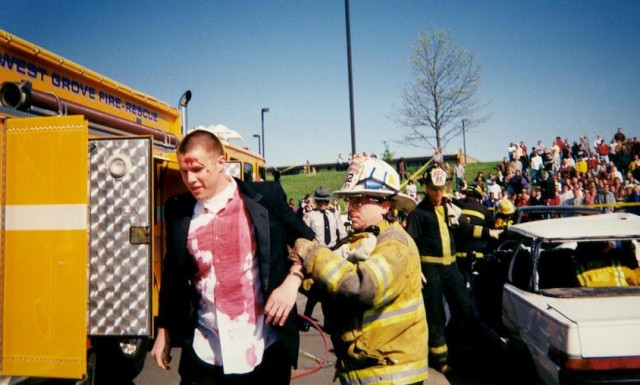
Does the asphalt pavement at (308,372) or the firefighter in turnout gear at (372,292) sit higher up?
the firefighter in turnout gear at (372,292)

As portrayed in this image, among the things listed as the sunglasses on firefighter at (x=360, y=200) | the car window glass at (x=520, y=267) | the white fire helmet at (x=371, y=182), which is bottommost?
the car window glass at (x=520, y=267)

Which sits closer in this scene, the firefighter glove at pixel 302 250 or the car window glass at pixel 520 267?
the firefighter glove at pixel 302 250

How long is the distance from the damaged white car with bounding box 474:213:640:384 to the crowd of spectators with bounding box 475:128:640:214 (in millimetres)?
8492

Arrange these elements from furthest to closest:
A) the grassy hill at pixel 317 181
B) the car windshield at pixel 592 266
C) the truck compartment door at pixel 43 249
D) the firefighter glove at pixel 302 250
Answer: the grassy hill at pixel 317 181, the car windshield at pixel 592 266, the truck compartment door at pixel 43 249, the firefighter glove at pixel 302 250

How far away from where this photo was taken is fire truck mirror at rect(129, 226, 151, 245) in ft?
13.4

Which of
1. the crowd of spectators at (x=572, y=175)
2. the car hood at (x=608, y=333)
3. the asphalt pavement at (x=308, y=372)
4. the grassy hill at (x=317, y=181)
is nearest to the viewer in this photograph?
the car hood at (x=608, y=333)

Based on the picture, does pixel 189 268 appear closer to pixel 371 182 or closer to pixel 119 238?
pixel 371 182

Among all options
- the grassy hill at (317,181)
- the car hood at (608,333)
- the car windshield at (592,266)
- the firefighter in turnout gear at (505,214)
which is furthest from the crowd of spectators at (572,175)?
the car hood at (608,333)

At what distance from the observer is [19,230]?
11.0 ft

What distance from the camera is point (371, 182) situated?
227 cm

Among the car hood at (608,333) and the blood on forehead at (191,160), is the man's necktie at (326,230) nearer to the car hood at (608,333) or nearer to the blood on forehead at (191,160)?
the car hood at (608,333)

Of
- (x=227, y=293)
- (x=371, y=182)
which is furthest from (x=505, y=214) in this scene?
(x=227, y=293)

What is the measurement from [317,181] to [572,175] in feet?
73.8

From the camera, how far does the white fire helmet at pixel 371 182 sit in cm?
225
